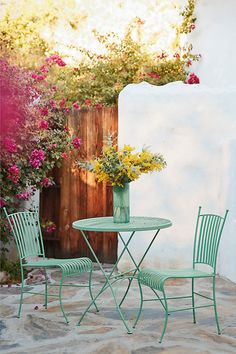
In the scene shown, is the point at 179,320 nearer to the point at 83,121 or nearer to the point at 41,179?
the point at 41,179

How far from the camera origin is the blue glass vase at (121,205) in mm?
4555

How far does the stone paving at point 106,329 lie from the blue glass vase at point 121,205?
82 centimetres

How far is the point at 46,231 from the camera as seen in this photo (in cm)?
707

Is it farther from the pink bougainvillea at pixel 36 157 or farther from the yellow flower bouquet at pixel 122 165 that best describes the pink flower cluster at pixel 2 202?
the yellow flower bouquet at pixel 122 165

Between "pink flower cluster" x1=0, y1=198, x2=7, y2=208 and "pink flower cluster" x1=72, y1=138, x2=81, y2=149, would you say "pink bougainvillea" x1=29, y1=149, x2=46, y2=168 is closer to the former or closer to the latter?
"pink flower cluster" x1=0, y1=198, x2=7, y2=208

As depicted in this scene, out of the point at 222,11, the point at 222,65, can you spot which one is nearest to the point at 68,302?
the point at 222,65

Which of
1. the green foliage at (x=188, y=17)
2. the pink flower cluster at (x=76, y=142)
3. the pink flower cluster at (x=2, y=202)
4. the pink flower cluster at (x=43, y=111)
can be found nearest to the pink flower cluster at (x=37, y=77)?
the pink flower cluster at (x=43, y=111)

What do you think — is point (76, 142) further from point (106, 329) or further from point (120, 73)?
point (106, 329)

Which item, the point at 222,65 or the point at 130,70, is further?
the point at 130,70

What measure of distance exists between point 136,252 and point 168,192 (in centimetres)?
80

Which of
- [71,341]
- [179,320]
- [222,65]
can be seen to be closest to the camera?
[71,341]

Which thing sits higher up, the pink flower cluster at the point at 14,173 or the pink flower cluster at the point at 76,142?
the pink flower cluster at the point at 76,142

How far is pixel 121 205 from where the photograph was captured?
457 cm

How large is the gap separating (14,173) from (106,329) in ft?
7.68
